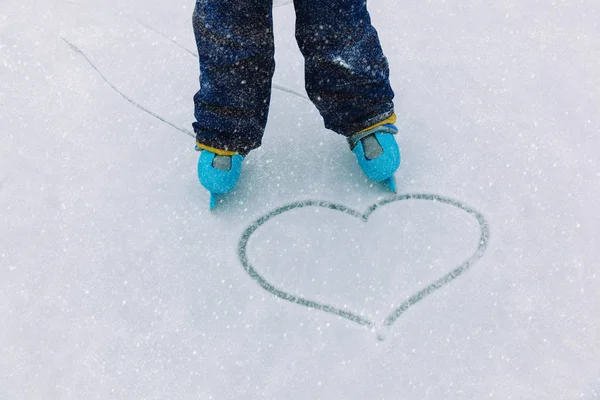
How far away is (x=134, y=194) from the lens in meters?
1.60

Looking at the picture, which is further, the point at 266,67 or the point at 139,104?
the point at 139,104

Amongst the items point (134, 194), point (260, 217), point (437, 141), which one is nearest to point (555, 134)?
point (437, 141)

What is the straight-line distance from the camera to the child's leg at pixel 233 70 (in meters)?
1.39

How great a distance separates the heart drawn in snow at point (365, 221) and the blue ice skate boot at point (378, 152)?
55 mm

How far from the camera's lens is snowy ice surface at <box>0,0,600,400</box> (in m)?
1.32

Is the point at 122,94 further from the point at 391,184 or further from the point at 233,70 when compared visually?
the point at 391,184

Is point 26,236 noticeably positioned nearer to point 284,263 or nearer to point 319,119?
point 284,263

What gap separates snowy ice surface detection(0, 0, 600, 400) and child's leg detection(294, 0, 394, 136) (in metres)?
0.13

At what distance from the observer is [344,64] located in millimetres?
1457

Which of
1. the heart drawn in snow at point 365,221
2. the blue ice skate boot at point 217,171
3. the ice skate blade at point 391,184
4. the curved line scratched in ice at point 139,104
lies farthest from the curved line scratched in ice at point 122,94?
the ice skate blade at point 391,184

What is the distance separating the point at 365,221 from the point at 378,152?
4.9 inches

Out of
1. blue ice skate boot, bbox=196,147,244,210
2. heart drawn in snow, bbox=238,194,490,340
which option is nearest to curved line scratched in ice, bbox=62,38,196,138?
blue ice skate boot, bbox=196,147,244,210

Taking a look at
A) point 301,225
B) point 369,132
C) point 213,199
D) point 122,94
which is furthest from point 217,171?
point 122,94

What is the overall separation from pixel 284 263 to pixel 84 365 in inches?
14.4
